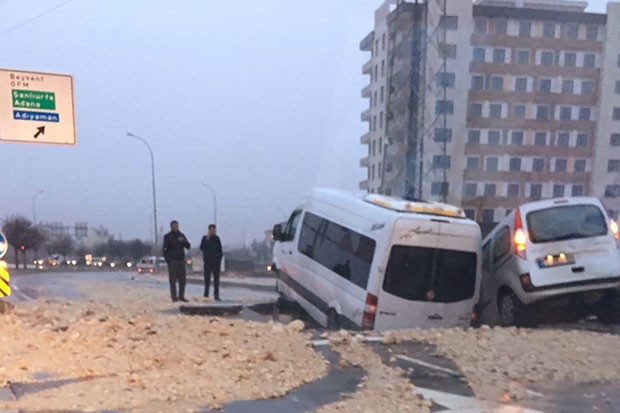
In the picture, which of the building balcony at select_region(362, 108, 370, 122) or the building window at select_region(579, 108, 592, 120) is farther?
the building balcony at select_region(362, 108, 370, 122)

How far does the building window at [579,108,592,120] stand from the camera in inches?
1318

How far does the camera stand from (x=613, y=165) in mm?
31484

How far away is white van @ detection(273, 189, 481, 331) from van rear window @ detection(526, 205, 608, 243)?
1140mm

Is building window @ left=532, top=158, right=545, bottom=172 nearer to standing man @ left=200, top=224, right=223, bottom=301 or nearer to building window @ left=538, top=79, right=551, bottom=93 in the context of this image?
building window @ left=538, top=79, right=551, bottom=93

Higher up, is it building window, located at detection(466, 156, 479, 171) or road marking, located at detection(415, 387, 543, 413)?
building window, located at detection(466, 156, 479, 171)

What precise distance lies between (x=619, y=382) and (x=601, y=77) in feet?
107

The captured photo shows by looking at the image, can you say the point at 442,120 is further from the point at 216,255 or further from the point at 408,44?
the point at 216,255

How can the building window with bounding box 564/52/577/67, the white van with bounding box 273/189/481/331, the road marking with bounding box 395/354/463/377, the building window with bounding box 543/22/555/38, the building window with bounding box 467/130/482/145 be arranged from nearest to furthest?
the road marking with bounding box 395/354/463/377, the white van with bounding box 273/189/481/331, the building window with bounding box 564/52/577/67, the building window with bounding box 543/22/555/38, the building window with bounding box 467/130/482/145

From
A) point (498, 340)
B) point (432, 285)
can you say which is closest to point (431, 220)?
point (432, 285)

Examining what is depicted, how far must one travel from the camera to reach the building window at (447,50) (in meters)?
34.7

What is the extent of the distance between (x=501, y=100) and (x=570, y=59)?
16.1 ft

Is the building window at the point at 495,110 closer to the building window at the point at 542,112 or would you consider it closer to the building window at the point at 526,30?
the building window at the point at 542,112

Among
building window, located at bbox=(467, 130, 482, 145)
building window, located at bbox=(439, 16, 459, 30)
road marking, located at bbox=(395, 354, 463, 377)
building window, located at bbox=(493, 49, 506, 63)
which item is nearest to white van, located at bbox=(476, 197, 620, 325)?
road marking, located at bbox=(395, 354, 463, 377)

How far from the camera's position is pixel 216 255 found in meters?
12.3
